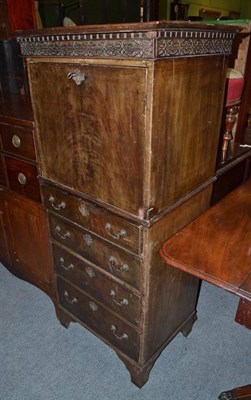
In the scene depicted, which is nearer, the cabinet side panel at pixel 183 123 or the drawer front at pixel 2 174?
the cabinet side panel at pixel 183 123

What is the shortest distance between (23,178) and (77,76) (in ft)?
2.59

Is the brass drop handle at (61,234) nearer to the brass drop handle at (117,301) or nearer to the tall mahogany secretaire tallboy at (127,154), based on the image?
the tall mahogany secretaire tallboy at (127,154)

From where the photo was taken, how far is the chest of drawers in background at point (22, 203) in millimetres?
1578

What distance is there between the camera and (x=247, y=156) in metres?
1.83

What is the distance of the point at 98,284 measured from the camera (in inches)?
58.9

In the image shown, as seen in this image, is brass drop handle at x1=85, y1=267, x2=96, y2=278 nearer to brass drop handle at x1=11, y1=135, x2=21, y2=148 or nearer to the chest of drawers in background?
the chest of drawers in background

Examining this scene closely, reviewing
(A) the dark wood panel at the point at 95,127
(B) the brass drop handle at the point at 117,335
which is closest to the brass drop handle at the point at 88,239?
(A) the dark wood panel at the point at 95,127

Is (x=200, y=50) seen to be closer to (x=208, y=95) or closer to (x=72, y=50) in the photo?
(x=208, y=95)

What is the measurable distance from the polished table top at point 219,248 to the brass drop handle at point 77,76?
2.15 feet

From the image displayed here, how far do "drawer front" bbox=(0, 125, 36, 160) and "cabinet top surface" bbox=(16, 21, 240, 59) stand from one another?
42 cm

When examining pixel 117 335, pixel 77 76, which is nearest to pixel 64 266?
pixel 117 335

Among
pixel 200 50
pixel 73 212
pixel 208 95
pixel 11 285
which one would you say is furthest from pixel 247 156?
pixel 11 285

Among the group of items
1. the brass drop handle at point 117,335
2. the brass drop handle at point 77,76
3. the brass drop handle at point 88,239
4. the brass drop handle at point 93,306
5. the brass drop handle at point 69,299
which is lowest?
the brass drop handle at point 69,299

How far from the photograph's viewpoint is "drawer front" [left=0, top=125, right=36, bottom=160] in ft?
5.01
